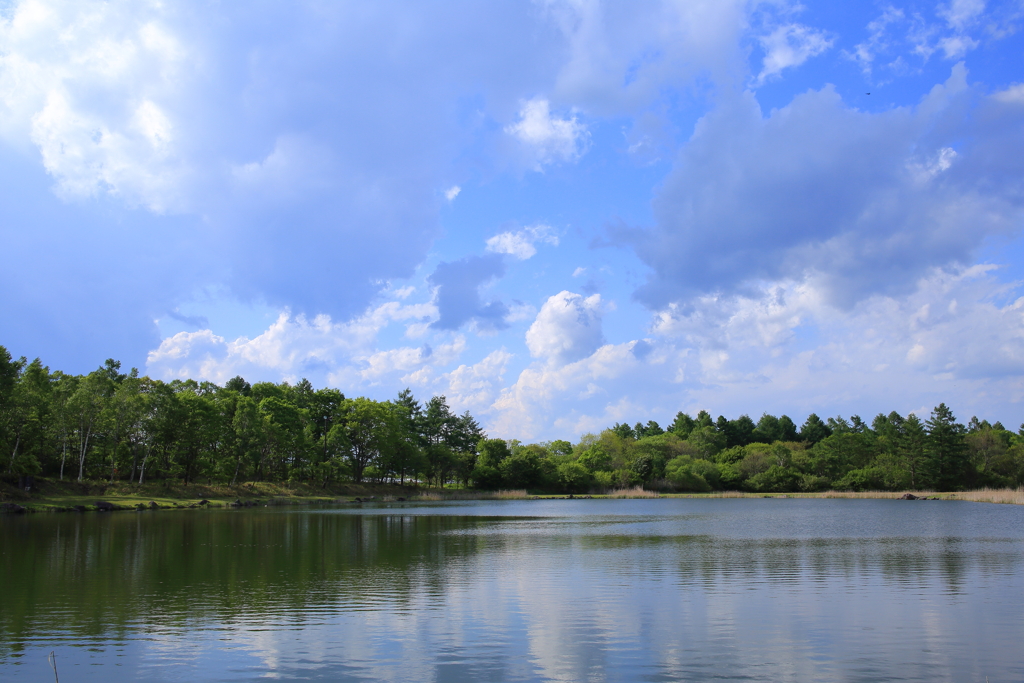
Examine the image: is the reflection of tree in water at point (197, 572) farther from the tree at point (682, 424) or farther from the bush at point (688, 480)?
the tree at point (682, 424)

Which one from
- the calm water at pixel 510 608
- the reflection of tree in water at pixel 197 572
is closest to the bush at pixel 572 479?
the reflection of tree in water at pixel 197 572

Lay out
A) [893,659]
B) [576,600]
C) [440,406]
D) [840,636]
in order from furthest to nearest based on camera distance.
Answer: [440,406]
[576,600]
[840,636]
[893,659]

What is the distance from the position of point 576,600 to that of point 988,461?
11060 cm

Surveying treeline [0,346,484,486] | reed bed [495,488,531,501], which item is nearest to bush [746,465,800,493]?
reed bed [495,488,531,501]

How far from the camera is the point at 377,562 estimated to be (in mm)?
27141

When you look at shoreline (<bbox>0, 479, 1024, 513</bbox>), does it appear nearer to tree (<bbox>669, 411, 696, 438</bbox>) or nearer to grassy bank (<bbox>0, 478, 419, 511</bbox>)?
grassy bank (<bbox>0, 478, 419, 511</bbox>)

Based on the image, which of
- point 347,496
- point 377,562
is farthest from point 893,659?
point 347,496

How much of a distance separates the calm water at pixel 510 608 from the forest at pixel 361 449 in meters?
32.6

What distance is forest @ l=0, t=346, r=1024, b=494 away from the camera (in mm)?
64250

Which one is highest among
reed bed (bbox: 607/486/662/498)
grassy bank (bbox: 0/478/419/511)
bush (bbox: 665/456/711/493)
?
grassy bank (bbox: 0/478/419/511)

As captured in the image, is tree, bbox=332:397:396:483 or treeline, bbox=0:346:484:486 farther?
tree, bbox=332:397:396:483

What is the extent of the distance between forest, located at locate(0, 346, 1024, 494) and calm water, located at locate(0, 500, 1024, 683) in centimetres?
3260

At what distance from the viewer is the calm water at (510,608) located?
42.0 ft

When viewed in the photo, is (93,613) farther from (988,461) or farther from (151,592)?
(988,461)
